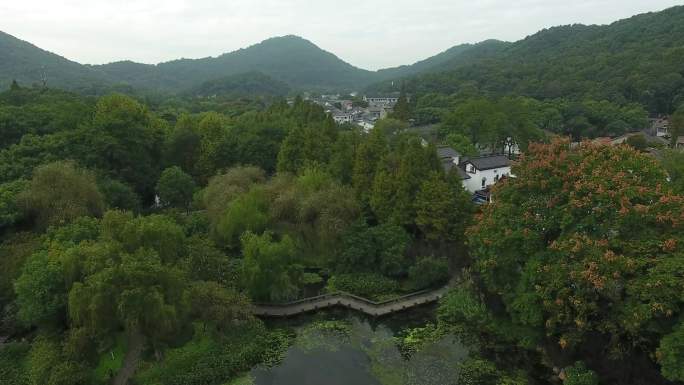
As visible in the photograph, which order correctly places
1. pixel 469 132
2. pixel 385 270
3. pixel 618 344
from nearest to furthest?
1. pixel 618 344
2. pixel 385 270
3. pixel 469 132

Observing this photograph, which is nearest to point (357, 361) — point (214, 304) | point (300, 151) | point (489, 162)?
point (214, 304)

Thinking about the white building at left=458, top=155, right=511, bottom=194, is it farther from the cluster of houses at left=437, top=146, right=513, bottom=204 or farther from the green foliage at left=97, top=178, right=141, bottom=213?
the green foliage at left=97, top=178, right=141, bottom=213

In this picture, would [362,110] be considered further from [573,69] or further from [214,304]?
[214,304]

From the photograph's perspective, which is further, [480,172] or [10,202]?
[480,172]

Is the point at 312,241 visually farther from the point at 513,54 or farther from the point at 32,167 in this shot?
the point at 513,54

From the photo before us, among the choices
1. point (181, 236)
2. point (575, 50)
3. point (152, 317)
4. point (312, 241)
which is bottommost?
point (312, 241)

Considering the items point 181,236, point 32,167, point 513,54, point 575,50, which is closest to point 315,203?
point 181,236

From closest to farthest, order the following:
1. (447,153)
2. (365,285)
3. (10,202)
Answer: (10,202) → (365,285) → (447,153)
